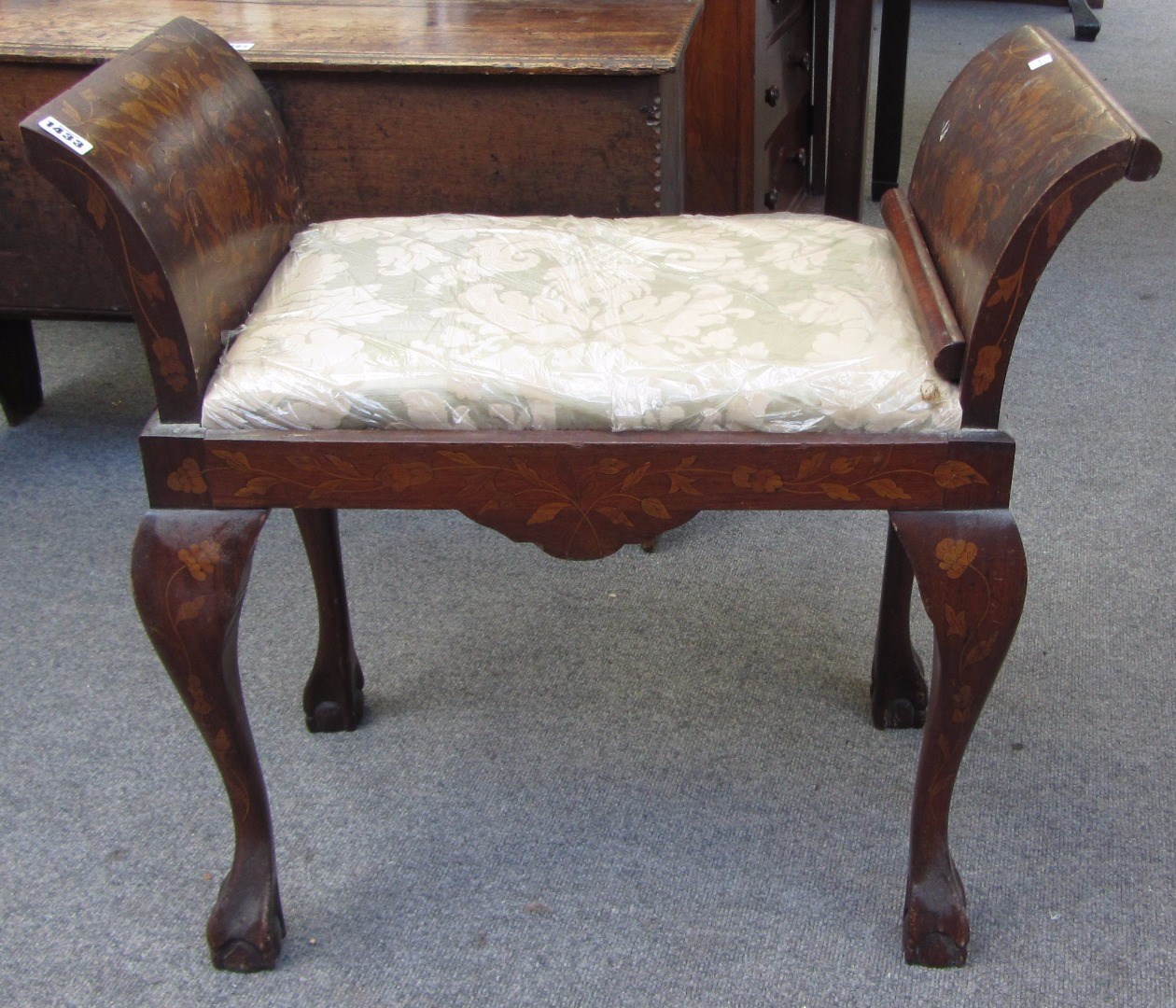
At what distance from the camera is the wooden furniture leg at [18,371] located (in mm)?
2143

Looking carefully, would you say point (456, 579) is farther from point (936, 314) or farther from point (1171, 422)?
point (1171, 422)

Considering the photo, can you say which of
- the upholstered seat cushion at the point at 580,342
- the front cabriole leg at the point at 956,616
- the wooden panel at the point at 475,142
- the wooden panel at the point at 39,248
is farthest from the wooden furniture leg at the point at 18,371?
the front cabriole leg at the point at 956,616

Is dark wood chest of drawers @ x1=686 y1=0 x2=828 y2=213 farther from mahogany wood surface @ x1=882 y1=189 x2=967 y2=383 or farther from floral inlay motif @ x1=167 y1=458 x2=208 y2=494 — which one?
floral inlay motif @ x1=167 y1=458 x2=208 y2=494

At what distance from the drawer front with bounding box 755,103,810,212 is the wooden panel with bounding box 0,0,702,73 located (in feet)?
2.16

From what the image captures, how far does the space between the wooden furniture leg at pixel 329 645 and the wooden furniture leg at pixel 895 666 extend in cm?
57

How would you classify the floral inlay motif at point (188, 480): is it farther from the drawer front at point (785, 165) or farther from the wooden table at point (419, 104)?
the drawer front at point (785, 165)

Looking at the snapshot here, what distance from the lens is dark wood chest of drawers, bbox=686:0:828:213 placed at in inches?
86.0

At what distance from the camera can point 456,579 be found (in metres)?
1.77

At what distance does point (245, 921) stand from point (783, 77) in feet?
6.26

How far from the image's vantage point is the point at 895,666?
145 centimetres

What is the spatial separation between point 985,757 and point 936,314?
1.91ft

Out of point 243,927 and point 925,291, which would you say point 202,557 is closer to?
point 243,927

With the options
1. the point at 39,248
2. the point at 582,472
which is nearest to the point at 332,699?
the point at 582,472

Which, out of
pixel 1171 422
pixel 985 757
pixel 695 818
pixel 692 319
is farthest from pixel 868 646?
pixel 1171 422
